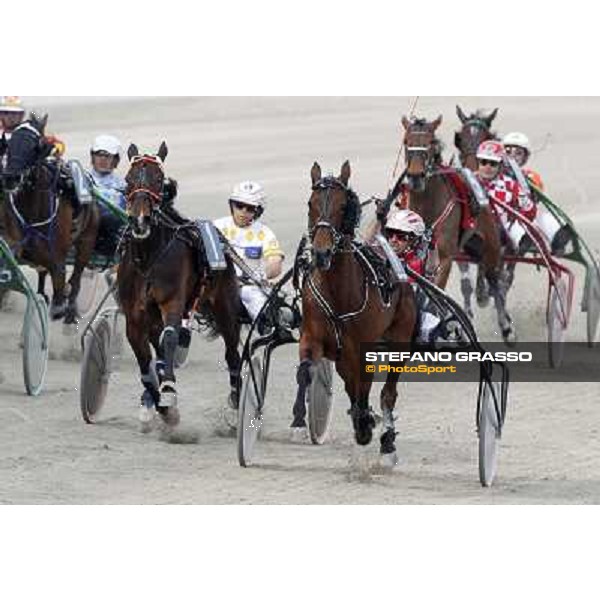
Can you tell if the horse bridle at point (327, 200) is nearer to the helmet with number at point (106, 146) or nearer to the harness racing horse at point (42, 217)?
the harness racing horse at point (42, 217)

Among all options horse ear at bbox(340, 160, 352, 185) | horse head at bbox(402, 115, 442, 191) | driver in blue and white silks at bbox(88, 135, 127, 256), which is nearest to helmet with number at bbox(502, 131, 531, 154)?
horse head at bbox(402, 115, 442, 191)

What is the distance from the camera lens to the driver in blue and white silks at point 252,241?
17812mm

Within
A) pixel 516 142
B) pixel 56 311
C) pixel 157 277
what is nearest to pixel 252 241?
pixel 157 277

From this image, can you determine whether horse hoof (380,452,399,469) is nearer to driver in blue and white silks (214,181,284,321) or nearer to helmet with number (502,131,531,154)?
driver in blue and white silks (214,181,284,321)

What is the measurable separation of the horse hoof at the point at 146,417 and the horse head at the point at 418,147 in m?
3.74

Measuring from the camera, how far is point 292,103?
140 feet

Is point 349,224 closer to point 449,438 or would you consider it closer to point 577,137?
point 449,438

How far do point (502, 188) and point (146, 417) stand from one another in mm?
5926

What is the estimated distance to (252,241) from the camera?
A: 18.0 metres

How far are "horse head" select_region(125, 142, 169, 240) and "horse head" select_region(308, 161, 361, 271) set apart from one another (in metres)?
1.66

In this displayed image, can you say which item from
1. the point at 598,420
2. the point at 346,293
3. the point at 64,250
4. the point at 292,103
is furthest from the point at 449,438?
the point at 292,103

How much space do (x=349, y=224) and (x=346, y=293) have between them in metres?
0.52

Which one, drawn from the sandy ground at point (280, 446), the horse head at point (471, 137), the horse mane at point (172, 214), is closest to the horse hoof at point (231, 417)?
the sandy ground at point (280, 446)

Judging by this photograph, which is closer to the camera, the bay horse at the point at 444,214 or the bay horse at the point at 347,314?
the bay horse at the point at 347,314
